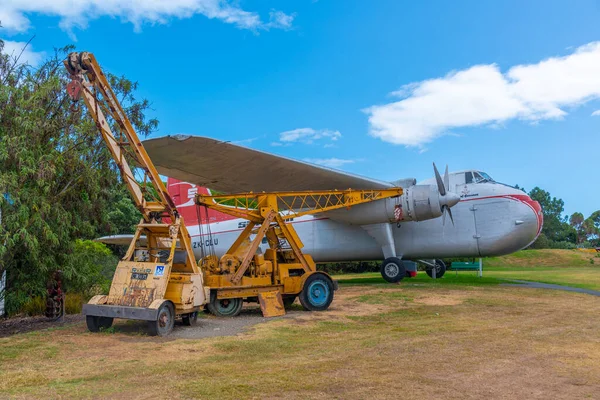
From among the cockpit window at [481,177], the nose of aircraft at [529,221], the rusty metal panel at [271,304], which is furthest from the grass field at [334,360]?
the cockpit window at [481,177]

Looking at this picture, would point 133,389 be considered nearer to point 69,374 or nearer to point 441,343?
point 69,374

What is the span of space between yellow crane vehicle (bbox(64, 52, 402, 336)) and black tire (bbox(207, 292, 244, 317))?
0.02m

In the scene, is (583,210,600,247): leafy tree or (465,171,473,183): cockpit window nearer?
(465,171,473,183): cockpit window

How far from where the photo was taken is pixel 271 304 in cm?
1027

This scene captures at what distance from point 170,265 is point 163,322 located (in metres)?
0.96

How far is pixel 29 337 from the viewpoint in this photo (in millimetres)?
7617

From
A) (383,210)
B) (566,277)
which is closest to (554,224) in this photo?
(566,277)

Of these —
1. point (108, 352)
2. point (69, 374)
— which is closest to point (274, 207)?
point (108, 352)

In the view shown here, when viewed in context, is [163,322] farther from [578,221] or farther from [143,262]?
[578,221]

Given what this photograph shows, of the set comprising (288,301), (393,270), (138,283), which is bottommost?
(288,301)

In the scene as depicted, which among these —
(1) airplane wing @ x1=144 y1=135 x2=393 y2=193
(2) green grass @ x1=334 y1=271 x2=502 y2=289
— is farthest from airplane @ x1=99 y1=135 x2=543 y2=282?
(2) green grass @ x1=334 y1=271 x2=502 y2=289

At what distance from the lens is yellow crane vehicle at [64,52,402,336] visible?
791 centimetres

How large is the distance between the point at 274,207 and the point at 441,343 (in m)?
5.52

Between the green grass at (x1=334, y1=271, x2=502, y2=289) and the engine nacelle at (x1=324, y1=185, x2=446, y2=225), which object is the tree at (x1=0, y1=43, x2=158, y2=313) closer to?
the engine nacelle at (x1=324, y1=185, x2=446, y2=225)
